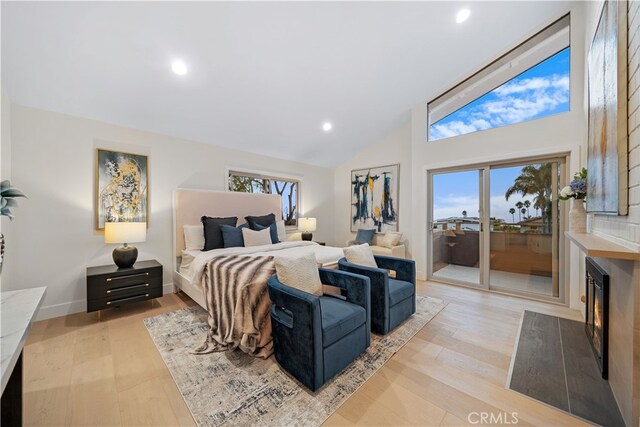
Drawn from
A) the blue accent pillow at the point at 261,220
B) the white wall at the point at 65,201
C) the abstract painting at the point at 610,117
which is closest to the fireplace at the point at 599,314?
the abstract painting at the point at 610,117

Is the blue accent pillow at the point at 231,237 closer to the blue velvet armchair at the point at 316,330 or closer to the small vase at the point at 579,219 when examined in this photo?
the blue velvet armchair at the point at 316,330

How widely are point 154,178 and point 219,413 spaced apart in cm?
321

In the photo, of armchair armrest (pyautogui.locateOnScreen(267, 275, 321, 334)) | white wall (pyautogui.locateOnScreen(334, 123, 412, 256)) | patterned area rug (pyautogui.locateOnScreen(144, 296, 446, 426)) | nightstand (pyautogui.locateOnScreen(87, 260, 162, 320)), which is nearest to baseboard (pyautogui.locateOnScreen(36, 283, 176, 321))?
nightstand (pyautogui.locateOnScreen(87, 260, 162, 320))

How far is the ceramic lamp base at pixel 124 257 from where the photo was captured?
2.93 m

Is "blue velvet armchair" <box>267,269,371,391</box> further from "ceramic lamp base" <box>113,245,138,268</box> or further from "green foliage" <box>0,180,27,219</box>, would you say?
"ceramic lamp base" <box>113,245,138,268</box>

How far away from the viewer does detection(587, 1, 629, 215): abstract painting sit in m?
1.44

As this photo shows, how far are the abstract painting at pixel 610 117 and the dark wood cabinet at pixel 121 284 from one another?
13.9 feet

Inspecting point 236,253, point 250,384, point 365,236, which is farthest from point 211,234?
point 365,236

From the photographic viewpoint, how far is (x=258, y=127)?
4.04 metres

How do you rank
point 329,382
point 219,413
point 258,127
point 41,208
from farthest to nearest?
1. point 258,127
2. point 41,208
3. point 329,382
4. point 219,413

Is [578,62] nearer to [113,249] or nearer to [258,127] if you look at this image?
[258,127]

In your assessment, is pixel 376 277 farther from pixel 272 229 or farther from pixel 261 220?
pixel 261 220

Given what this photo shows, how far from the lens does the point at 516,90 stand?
3.62m

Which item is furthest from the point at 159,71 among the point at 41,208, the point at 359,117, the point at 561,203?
the point at 561,203
